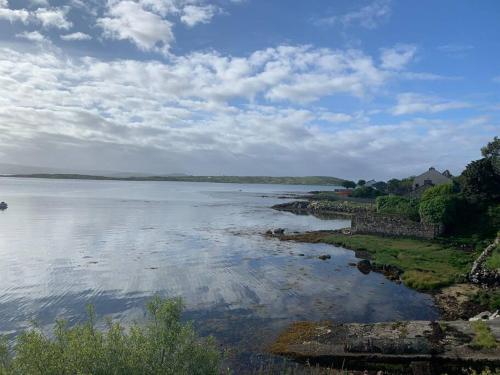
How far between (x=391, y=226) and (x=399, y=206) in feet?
25.0

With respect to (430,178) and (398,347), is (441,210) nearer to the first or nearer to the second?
(398,347)

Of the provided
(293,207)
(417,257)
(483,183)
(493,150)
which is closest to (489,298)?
(417,257)

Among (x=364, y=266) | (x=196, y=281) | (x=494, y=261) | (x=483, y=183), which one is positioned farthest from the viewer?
(x=483, y=183)

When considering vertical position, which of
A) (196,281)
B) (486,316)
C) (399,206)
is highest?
(399,206)

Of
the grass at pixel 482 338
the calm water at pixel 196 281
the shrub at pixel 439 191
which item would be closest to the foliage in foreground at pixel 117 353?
the calm water at pixel 196 281

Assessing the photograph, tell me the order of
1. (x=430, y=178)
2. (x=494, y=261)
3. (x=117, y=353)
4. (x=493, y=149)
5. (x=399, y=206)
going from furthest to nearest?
1. (x=430, y=178)
2. (x=493, y=149)
3. (x=399, y=206)
4. (x=494, y=261)
5. (x=117, y=353)

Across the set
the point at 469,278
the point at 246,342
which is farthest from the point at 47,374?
the point at 469,278

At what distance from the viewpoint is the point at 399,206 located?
64188mm

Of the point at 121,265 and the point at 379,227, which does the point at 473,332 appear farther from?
the point at 379,227

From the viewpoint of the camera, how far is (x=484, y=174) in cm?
5475

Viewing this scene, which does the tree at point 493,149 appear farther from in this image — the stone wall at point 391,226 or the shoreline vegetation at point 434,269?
the stone wall at point 391,226

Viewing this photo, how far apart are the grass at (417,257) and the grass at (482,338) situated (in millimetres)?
12325

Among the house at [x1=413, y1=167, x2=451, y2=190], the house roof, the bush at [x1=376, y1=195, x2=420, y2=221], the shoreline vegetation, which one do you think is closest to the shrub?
the shoreline vegetation

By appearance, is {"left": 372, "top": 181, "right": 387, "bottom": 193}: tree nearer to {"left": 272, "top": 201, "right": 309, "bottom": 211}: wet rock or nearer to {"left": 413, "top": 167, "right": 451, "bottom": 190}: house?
{"left": 272, "top": 201, "right": 309, "bottom": 211}: wet rock
